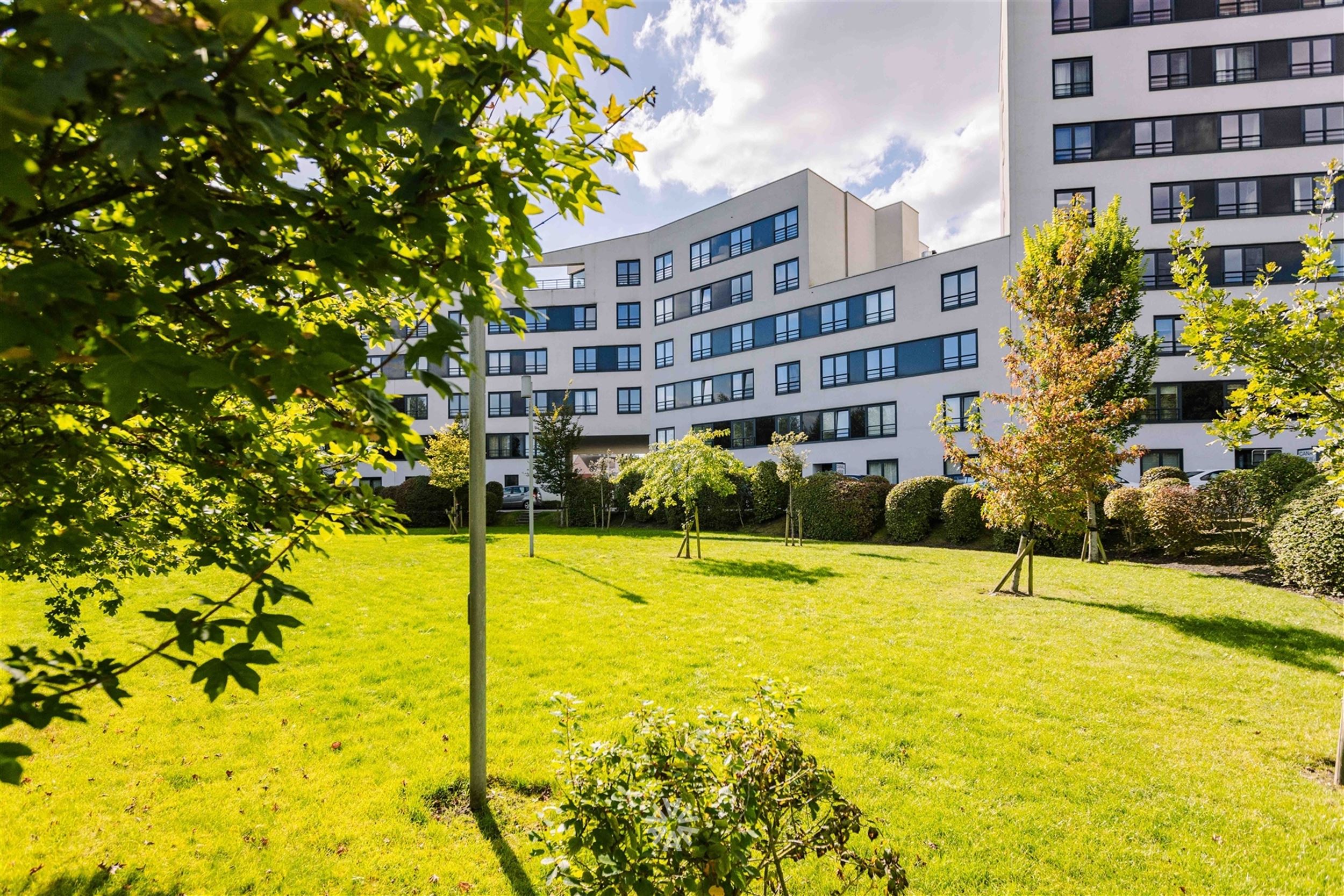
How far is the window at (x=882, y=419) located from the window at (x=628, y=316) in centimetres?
1923

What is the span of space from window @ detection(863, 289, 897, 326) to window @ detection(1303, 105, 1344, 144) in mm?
17909

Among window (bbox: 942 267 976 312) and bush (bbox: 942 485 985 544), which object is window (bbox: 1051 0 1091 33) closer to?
window (bbox: 942 267 976 312)

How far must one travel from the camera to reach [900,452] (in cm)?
2878

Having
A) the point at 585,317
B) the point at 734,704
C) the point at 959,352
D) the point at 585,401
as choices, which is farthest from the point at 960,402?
the point at 585,317

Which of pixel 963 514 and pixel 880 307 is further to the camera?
pixel 880 307

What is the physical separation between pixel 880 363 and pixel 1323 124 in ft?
67.2

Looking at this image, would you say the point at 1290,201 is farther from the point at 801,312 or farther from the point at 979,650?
the point at 979,650

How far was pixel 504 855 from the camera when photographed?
4.11 m

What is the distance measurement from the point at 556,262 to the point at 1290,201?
40.2 meters

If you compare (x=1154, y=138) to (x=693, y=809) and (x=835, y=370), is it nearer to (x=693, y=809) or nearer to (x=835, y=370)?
(x=835, y=370)

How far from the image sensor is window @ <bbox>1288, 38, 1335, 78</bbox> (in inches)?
1036

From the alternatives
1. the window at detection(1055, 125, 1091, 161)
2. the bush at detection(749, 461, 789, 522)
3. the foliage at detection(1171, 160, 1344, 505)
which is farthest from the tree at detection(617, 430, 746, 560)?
the window at detection(1055, 125, 1091, 161)

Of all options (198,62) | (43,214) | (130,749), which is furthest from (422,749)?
(198,62)

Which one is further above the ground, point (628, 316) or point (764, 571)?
point (628, 316)
